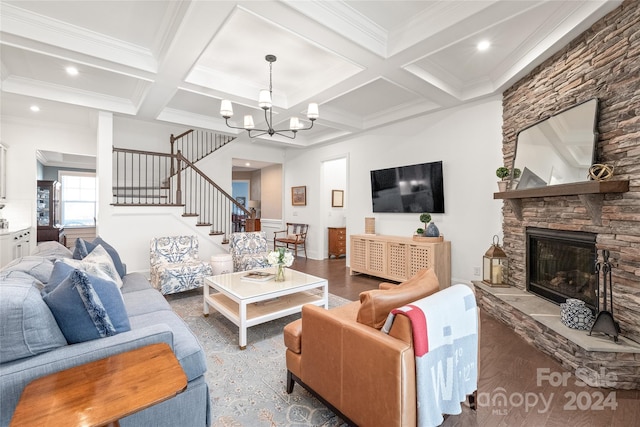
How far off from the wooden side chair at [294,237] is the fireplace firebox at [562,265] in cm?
482

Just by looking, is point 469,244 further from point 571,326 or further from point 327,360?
point 327,360

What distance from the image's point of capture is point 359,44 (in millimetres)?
2785

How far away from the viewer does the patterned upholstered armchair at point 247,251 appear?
4688mm

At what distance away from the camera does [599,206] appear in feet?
7.87

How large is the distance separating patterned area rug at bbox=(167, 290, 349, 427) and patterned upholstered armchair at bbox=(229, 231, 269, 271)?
1447mm

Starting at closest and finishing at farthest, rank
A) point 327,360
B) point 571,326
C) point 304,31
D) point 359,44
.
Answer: point 327,360
point 571,326
point 304,31
point 359,44

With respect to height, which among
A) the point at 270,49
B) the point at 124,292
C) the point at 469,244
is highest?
the point at 270,49

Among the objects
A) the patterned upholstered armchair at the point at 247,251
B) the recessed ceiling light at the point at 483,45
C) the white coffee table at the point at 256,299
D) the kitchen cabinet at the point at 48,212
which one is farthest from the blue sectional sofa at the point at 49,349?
the kitchen cabinet at the point at 48,212

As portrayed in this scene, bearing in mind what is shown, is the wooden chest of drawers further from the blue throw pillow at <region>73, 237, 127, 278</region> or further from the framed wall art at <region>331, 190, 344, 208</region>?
the blue throw pillow at <region>73, 237, 127, 278</region>

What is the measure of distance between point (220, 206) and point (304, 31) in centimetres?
495

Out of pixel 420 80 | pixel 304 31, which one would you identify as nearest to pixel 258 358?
pixel 304 31

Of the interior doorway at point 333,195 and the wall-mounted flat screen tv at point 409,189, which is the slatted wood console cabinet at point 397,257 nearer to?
the wall-mounted flat screen tv at point 409,189

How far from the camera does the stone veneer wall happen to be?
2.15m

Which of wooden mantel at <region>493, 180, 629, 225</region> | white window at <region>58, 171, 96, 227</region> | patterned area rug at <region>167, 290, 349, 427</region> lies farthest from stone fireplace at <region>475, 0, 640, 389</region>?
white window at <region>58, 171, 96, 227</region>
